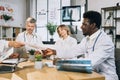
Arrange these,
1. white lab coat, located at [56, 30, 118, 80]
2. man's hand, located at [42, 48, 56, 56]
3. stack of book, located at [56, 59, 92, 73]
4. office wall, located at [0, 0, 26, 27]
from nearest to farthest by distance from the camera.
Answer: stack of book, located at [56, 59, 92, 73] → white lab coat, located at [56, 30, 118, 80] → man's hand, located at [42, 48, 56, 56] → office wall, located at [0, 0, 26, 27]

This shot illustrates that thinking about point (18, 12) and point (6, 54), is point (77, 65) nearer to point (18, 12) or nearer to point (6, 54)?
point (6, 54)

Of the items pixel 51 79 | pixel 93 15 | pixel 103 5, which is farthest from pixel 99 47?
pixel 103 5

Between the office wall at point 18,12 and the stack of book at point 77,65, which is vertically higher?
the office wall at point 18,12

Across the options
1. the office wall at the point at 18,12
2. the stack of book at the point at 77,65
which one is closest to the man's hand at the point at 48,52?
the stack of book at the point at 77,65

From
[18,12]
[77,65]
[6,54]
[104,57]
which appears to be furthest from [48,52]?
[18,12]

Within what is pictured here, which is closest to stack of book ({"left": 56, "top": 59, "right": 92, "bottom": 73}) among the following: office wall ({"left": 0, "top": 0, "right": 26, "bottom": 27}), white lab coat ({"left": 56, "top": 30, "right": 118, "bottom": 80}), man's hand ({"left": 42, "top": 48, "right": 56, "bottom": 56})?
white lab coat ({"left": 56, "top": 30, "right": 118, "bottom": 80})

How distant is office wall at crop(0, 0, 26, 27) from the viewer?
858cm

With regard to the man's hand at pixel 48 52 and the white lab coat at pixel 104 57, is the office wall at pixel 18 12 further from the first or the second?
the white lab coat at pixel 104 57

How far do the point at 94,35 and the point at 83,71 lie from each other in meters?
0.72

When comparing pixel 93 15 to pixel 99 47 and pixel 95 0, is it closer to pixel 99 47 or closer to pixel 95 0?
pixel 99 47

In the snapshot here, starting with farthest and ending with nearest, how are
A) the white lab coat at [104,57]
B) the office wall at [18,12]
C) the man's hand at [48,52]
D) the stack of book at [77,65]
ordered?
the office wall at [18,12] < the man's hand at [48,52] < the white lab coat at [104,57] < the stack of book at [77,65]

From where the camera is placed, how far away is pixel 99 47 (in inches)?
80.4

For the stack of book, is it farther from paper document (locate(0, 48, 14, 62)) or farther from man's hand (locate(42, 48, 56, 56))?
man's hand (locate(42, 48, 56, 56))

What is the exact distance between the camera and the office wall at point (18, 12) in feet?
28.1
